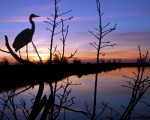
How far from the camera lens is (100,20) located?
3.02 meters

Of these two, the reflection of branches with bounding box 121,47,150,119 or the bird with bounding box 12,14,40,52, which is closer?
Result: the reflection of branches with bounding box 121,47,150,119

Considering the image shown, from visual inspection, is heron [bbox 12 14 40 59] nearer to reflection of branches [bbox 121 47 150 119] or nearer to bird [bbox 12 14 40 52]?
bird [bbox 12 14 40 52]

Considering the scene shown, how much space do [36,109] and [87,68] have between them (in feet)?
241

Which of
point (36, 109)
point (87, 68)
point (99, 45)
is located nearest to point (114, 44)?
point (99, 45)

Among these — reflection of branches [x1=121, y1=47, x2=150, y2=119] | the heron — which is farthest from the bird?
reflection of branches [x1=121, y1=47, x2=150, y2=119]

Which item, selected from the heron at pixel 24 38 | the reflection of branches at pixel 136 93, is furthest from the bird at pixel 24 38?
the reflection of branches at pixel 136 93

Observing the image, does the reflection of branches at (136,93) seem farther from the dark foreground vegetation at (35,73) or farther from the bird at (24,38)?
the bird at (24,38)

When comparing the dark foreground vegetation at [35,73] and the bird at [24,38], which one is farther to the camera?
the bird at [24,38]

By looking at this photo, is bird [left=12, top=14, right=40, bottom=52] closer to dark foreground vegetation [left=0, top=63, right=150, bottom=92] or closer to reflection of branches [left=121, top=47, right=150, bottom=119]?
dark foreground vegetation [left=0, top=63, right=150, bottom=92]

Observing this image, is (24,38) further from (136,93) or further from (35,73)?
(136,93)

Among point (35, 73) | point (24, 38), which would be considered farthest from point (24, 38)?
point (35, 73)

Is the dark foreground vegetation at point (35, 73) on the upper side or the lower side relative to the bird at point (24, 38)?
lower

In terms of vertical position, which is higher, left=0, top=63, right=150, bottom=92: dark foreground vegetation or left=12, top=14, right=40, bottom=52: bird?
left=12, top=14, right=40, bottom=52: bird

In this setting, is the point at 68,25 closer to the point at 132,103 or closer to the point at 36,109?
the point at 132,103
